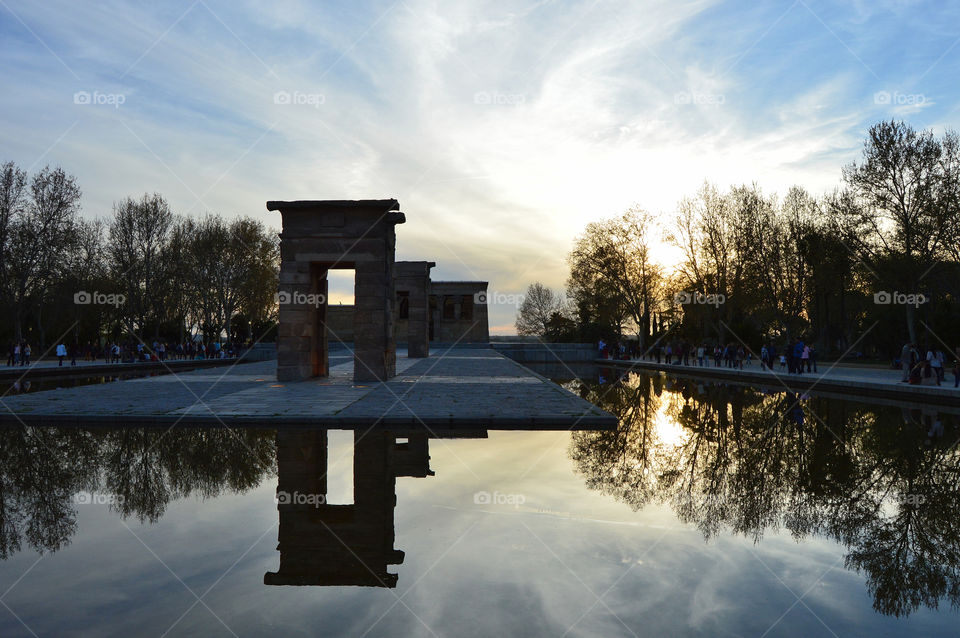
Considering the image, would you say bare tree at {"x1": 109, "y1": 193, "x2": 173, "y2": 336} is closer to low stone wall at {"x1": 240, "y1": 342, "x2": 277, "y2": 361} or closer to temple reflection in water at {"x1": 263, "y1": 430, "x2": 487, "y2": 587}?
low stone wall at {"x1": 240, "y1": 342, "x2": 277, "y2": 361}

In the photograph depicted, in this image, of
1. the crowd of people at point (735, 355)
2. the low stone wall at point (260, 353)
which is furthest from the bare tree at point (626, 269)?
the low stone wall at point (260, 353)

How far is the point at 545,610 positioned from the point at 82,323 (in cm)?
5626

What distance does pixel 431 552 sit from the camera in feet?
16.8

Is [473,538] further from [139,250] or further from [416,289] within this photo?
[139,250]

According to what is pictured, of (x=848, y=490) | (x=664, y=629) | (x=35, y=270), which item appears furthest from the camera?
(x=35, y=270)

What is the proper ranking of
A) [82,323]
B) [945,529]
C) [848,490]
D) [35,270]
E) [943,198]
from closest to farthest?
[945,529] → [848,490] → [943,198] → [35,270] → [82,323]

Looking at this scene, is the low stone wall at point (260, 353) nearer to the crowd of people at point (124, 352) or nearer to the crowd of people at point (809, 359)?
the crowd of people at point (124, 352)

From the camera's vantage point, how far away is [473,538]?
5480 mm

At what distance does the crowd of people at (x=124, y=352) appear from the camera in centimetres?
3544

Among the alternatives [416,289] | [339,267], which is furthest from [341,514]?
[416,289]

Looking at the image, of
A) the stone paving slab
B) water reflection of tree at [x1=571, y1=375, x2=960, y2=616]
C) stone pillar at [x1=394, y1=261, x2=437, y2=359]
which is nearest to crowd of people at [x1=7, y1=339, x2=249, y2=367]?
stone pillar at [x1=394, y1=261, x2=437, y2=359]

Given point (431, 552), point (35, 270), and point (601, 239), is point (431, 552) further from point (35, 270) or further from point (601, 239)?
point (601, 239)

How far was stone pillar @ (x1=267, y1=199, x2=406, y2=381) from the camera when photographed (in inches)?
835

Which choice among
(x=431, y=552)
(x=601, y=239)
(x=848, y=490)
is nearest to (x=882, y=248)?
(x=601, y=239)
